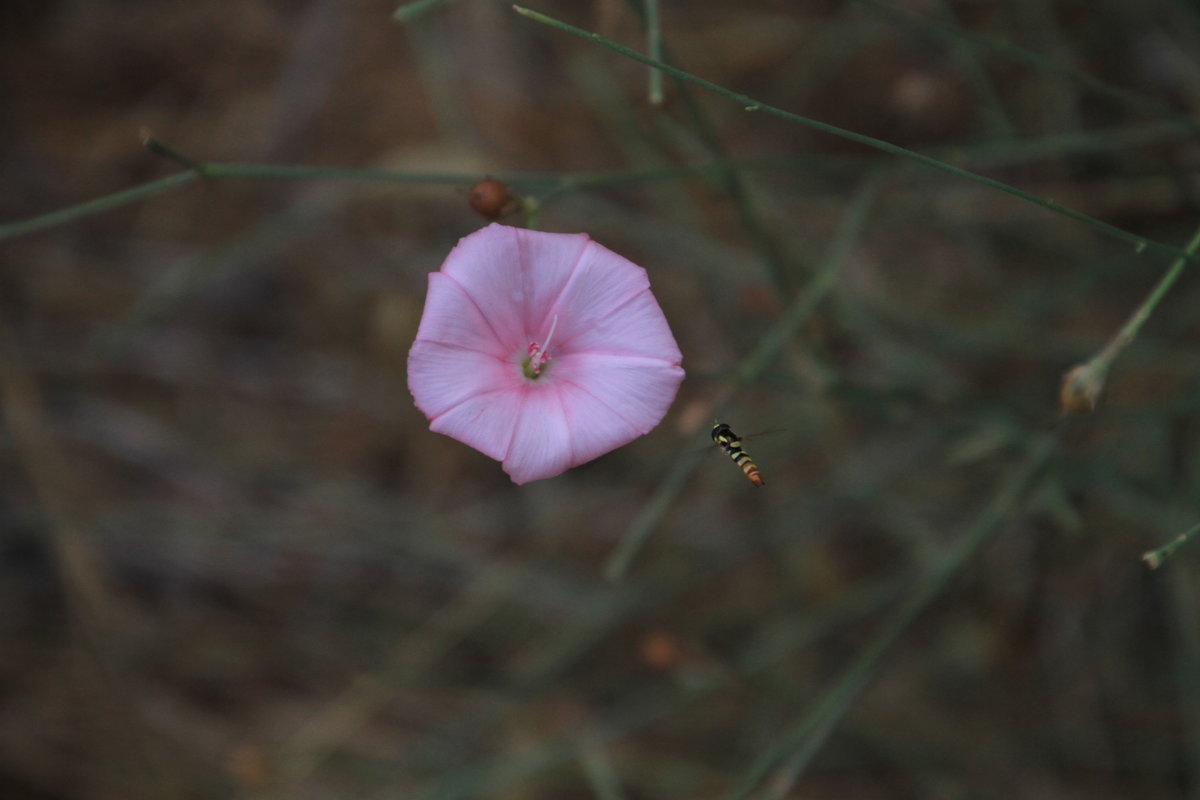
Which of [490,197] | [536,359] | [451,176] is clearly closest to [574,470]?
[451,176]

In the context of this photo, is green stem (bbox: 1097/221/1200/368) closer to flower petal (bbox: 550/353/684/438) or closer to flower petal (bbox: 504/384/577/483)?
flower petal (bbox: 550/353/684/438)

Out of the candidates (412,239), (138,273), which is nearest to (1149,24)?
(412,239)

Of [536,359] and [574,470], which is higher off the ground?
[574,470]

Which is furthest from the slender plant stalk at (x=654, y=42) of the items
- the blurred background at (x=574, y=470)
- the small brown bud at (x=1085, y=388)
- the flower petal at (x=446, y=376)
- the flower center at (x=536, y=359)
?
the blurred background at (x=574, y=470)

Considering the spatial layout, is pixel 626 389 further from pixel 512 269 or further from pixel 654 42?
pixel 654 42

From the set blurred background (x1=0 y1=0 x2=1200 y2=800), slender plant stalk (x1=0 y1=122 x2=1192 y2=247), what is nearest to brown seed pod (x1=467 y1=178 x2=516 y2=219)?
slender plant stalk (x1=0 y1=122 x2=1192 y2=247)

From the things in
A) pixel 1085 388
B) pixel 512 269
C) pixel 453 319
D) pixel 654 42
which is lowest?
pixel 1085 388
